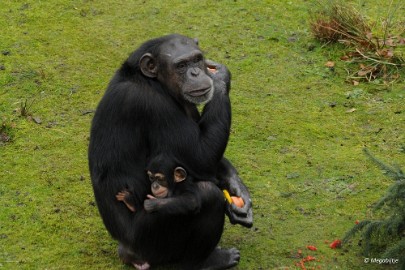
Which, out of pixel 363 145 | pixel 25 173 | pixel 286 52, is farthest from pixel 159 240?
pixel 286 52

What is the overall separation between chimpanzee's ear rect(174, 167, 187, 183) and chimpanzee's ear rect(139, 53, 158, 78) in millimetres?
807

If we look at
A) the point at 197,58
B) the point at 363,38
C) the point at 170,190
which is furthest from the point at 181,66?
the point at 363,38

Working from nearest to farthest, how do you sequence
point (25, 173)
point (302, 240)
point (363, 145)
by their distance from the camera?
point (302, 240), point (25, 173), point (363, 145)

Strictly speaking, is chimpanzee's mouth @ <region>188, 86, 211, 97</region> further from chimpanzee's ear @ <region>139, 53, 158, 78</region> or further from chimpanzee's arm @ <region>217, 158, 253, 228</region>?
chimpanzee's arm @ <region>217, 158, 253, 228</region>

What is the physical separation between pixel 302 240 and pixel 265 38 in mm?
3952

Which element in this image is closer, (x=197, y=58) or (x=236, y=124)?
(x=197, y=58)

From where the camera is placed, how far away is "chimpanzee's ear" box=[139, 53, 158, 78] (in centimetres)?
639

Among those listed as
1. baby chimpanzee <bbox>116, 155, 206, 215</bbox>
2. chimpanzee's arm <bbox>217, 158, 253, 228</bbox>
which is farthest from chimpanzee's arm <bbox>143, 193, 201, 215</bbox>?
chimpanzee's arm <bbox>217, 158, 253, 228</bbox>

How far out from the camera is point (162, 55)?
254 inches

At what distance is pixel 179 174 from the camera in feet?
20.3

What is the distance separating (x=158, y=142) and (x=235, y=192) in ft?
3.17

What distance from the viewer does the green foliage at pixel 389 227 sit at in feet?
20.5

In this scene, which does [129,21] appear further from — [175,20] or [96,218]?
[96,218]

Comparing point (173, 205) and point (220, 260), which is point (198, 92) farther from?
point (220, 260)
